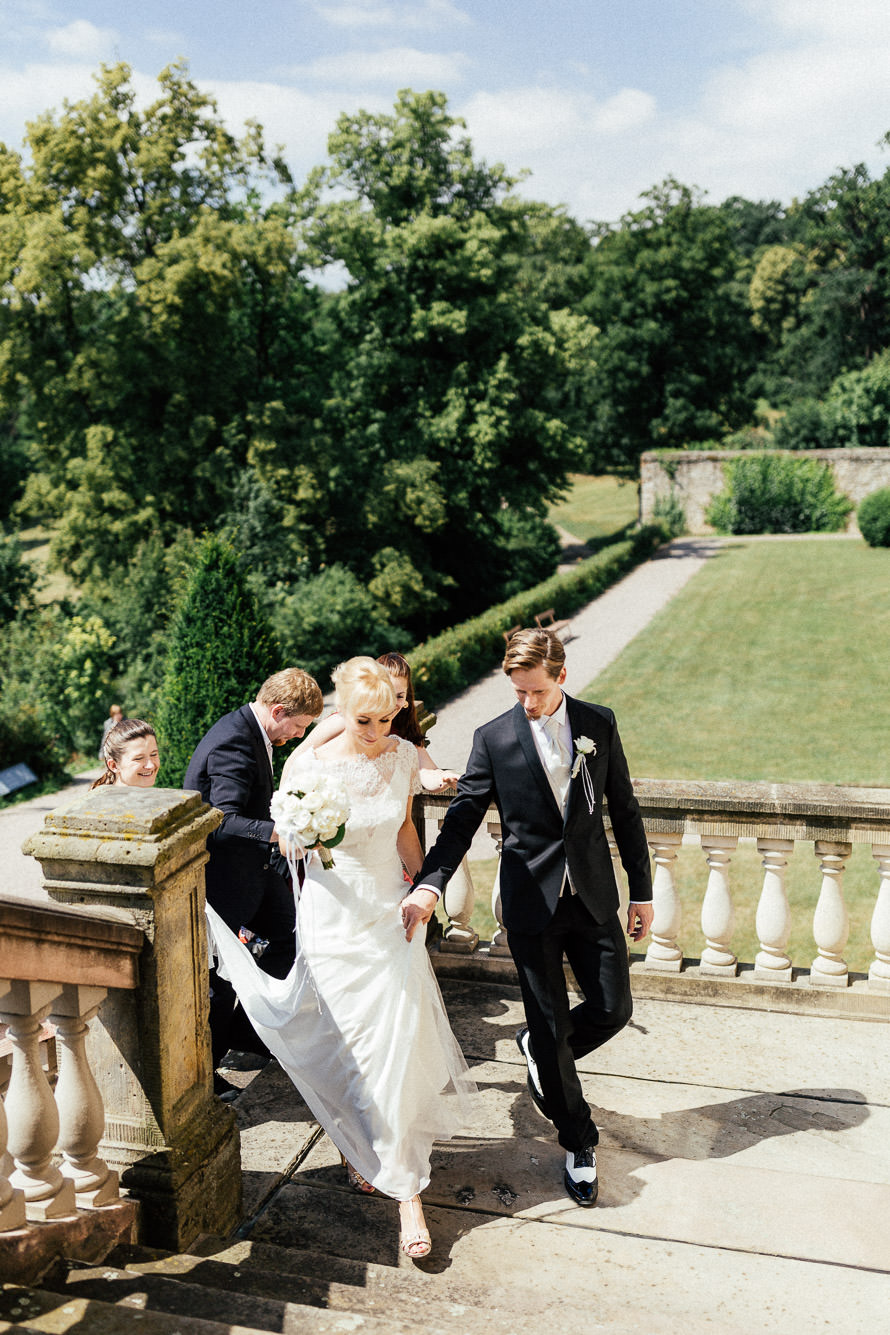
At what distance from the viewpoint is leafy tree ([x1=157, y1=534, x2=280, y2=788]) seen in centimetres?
1017

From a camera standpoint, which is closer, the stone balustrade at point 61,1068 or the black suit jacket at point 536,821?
the stone balustrade at point 61,1068

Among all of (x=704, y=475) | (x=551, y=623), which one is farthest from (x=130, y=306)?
(x=704, y=475)

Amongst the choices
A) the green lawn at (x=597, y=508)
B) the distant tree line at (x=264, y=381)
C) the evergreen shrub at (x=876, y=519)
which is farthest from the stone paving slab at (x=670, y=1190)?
the green lawn at (x=597, y=508)

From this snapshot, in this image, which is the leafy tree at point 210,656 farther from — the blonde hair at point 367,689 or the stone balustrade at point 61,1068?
the stone balustrade at point 61,1068

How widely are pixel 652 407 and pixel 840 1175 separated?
47.4 metres

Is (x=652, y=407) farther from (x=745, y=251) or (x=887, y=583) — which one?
(x=745, y=251)

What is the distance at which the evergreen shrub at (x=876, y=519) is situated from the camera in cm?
3431

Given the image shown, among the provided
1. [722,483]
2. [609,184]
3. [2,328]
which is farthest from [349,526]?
[609,184]

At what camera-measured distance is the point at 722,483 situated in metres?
43.0

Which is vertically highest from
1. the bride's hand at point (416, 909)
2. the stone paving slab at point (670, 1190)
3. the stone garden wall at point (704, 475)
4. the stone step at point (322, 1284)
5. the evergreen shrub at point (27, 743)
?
the stone garden wall at point (704, 475)

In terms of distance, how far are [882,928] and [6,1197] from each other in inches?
140

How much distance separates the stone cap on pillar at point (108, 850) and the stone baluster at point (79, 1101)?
11.0 inches

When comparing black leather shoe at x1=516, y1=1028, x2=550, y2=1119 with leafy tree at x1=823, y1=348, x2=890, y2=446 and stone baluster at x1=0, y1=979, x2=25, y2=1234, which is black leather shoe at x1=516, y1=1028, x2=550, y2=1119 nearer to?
stone baluster at x1=0, y1=979, x2=25, y2=1234

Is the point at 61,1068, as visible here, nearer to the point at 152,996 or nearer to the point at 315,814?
the point at 152,996
